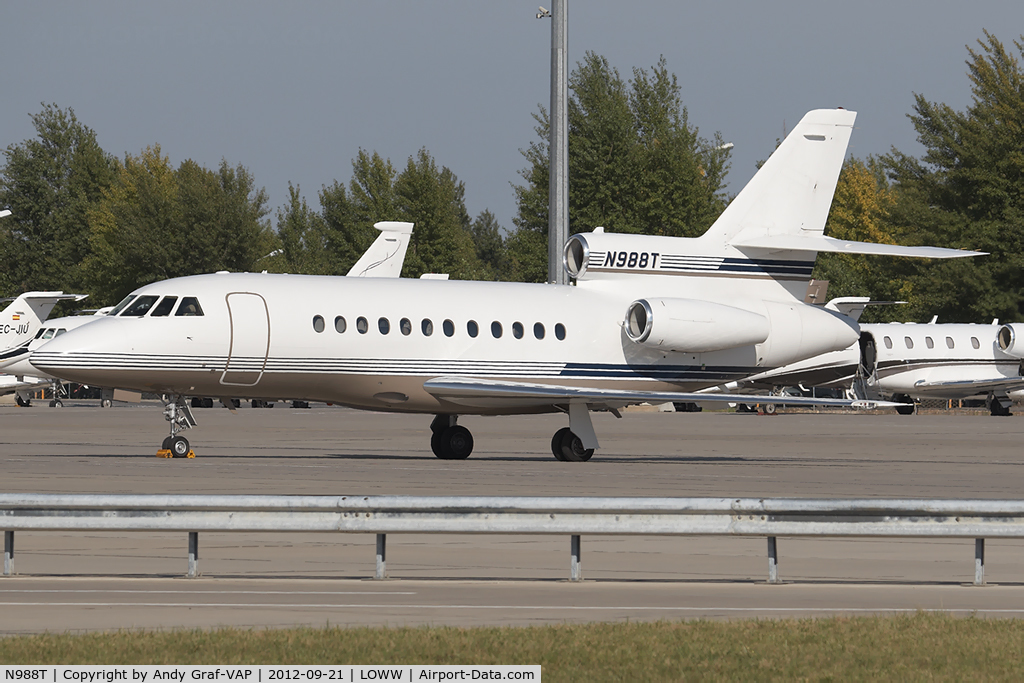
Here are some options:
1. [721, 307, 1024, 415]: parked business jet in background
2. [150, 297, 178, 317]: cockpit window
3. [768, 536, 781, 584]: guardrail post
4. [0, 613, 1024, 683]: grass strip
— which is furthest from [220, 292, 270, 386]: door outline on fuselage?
[721, 307, 1024, 415]: parked business jet in background

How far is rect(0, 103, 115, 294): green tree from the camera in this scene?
90125 millimetres

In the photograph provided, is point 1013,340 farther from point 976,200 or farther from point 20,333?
point 20,333

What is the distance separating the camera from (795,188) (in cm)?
2755

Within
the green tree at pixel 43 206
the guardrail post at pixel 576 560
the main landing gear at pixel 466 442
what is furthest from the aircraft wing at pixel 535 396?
the green tree at pixel 43 206

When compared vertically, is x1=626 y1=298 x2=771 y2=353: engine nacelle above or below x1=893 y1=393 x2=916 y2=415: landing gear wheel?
above

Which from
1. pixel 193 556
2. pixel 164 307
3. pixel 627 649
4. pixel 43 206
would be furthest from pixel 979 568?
pixel 43 206

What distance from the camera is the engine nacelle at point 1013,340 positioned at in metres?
52.4

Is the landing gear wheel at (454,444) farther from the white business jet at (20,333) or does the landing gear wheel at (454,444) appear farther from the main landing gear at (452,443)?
the white business jet at (20,333)

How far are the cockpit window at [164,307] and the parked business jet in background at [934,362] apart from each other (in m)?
31.3

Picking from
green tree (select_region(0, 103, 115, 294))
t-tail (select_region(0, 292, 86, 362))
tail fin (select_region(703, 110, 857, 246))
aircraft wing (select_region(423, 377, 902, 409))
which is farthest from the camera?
green tree (select_region(0, 103, 115, 294))

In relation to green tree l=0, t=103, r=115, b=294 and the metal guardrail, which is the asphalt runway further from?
green tree l=0, t=103, r=115, b=294

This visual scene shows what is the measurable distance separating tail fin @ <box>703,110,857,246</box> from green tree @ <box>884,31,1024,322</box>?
40014mm

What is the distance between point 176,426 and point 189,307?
195cm

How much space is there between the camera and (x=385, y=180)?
8244cm
